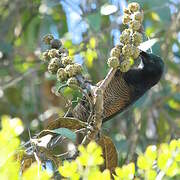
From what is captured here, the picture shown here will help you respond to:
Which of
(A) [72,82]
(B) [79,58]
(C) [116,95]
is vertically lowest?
(B) [79,58]

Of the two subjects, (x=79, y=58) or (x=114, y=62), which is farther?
(x=79, y=58)

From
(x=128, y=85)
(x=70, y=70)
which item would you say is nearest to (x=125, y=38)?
A: (x=70, y=70)

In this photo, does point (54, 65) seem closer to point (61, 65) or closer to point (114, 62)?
point (61, 65)

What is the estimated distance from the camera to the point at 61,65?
1.55m

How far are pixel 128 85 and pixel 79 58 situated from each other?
1.25 m

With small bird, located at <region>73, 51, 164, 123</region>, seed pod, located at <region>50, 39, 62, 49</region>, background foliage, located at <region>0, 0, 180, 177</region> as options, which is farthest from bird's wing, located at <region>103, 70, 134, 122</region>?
background foliage, located at <region>0, 0, 180, 177</region>

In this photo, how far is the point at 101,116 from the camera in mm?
1557

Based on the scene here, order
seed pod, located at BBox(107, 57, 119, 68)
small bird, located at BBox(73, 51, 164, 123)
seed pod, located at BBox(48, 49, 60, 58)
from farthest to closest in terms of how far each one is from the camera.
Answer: small bird, located at BBox(73, 51, 164, 123)
seed pod, located at BBox(48, 49, 60, 58)
seed pod, located at BBox(107, 57, 119, 68)

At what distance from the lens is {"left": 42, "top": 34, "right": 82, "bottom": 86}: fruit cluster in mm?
1505

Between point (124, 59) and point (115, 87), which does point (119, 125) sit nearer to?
point (115, 87)

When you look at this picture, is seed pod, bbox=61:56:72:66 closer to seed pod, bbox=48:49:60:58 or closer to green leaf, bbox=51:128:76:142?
seed pod, bbox=48:49:60:58

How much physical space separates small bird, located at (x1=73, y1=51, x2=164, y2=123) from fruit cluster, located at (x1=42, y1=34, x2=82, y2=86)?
17cm

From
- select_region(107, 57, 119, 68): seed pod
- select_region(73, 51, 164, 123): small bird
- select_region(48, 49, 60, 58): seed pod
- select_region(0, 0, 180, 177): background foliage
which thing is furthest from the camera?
select_region(0, 0, 180, 177): background foliage

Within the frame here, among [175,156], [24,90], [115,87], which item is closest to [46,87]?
[24,90]
